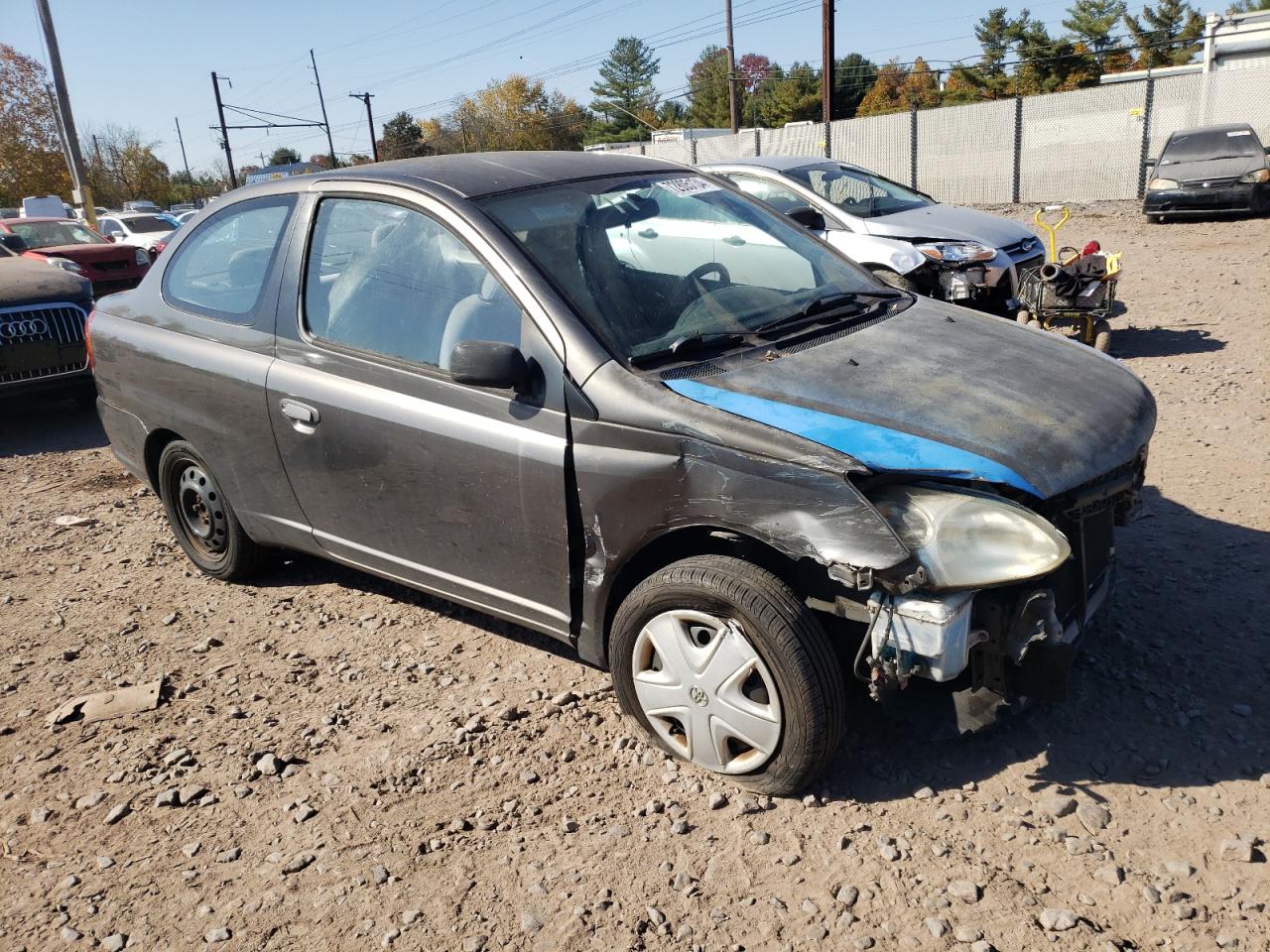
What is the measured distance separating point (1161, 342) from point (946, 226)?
2.06m

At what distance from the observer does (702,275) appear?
3.64 meters

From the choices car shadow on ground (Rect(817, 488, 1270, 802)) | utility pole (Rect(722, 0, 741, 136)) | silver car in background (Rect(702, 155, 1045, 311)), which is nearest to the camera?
car shadow on ground (Rect(817, 488, 1270, 802))

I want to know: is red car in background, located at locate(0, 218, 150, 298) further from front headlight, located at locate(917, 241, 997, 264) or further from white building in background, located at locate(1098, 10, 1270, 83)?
white building in background, located at locate(1098, 10, 1270, 83)

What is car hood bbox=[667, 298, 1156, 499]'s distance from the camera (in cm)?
273

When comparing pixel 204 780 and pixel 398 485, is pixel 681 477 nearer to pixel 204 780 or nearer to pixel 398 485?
pixel 398 485

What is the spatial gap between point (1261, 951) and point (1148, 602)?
1.77 meters

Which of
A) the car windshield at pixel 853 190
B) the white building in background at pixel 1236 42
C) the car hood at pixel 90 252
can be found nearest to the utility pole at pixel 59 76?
the car hood at pixel 90 252

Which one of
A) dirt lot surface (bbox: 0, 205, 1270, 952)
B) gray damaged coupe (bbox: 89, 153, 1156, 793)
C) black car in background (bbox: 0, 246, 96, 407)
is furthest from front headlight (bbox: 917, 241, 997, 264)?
black car in background (bbox: 0, 246, 96, 407)

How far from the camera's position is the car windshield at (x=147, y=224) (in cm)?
2477

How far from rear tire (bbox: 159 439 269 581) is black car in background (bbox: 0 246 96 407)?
3.69m

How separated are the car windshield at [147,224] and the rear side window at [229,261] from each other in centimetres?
2264

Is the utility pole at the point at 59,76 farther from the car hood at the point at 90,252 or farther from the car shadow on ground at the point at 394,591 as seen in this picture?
the car shadow on ground at the point at 394,591

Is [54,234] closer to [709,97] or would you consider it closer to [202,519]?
[202,519]

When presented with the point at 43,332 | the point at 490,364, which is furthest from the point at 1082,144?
the point at 490,364
